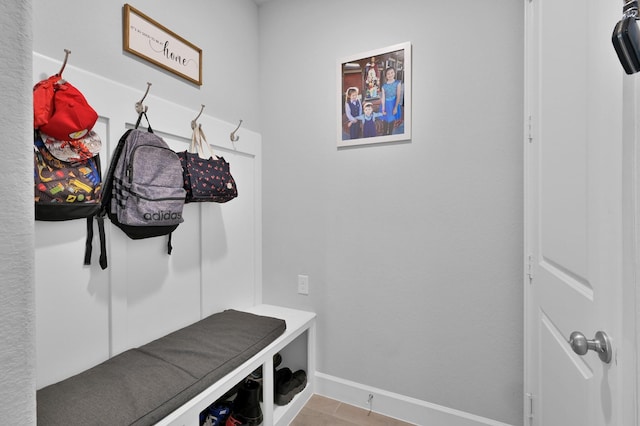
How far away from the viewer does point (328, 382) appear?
1.94 metres

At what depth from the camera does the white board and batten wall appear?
3.68 ft

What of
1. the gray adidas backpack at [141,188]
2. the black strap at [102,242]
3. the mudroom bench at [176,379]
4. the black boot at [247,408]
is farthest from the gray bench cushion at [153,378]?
the gray adidas backpack at [141,188]

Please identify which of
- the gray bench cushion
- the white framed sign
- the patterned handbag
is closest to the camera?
the gray bench cushion

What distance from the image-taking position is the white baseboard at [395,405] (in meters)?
1.64

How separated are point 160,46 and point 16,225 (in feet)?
4.96

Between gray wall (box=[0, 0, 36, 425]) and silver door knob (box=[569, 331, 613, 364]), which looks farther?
silver door knob (box=[569, 331, 613, 364])

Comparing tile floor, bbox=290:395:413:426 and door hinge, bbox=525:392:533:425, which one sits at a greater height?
door hinge, bbox=525:392:533:425

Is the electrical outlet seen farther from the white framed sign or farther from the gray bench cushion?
the white framed sign

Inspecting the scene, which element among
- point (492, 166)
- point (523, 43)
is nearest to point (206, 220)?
point (492, 166)

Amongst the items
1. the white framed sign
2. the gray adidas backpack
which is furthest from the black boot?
the white framed sign

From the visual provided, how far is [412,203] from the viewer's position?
174cm

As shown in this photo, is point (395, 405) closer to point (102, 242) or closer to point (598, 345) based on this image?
point (598, 345)

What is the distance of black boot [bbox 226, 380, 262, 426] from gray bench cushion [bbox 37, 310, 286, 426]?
24 cm

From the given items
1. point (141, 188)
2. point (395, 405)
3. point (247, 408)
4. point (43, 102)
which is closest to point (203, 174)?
point (141, 188)
